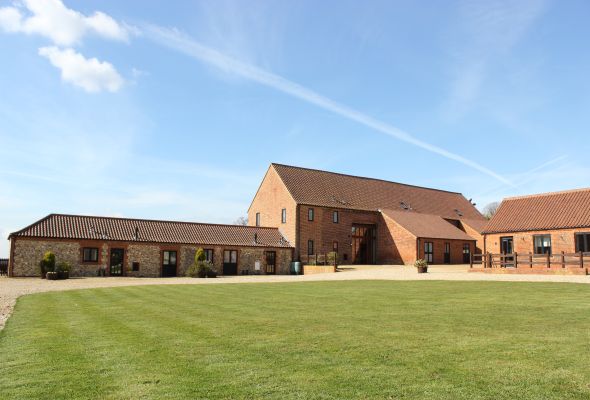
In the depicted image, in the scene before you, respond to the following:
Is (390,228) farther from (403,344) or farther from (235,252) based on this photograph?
(403,344)

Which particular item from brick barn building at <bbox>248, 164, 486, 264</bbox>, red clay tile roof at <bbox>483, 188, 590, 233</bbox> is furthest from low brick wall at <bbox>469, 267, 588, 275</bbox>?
brick barn building at <bbox>248, 164, 486, 264</bbox>

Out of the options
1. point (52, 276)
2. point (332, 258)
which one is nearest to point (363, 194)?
point (332, 258)

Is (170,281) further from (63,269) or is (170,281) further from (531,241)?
→ (531,241)

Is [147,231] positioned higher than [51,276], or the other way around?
[147,231]

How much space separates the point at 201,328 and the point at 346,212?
40345 millimetres

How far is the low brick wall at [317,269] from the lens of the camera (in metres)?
40.4

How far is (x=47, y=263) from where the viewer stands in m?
33.4

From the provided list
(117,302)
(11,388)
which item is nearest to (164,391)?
(11,388)

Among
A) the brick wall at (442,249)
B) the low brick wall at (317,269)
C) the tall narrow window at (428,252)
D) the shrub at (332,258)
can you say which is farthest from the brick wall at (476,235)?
the low brick wall at (317,269)


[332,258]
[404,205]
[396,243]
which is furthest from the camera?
[404,205]

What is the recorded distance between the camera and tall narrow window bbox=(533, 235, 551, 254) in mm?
35000

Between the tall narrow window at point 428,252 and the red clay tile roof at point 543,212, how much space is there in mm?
8316

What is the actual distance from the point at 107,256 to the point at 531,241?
32.0 m

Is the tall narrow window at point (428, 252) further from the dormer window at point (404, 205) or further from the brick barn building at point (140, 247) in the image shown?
the brick barn building at point (140, 247)
